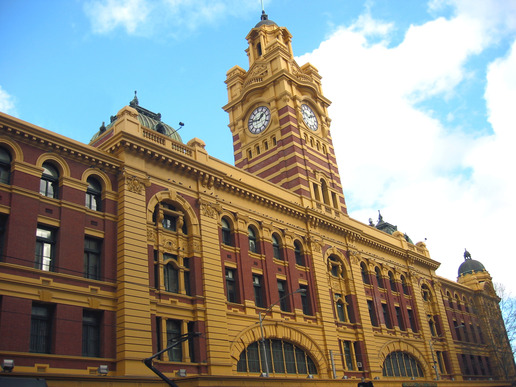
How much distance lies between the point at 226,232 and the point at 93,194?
34.1 feet

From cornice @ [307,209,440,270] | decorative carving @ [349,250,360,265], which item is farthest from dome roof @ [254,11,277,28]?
decorative carving @ [349,250,360,265]

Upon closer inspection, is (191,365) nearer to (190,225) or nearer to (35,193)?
(190,225)

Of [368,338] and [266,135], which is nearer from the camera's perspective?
[368,338]

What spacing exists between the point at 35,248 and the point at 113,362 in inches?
270

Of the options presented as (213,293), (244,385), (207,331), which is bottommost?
(244,385)

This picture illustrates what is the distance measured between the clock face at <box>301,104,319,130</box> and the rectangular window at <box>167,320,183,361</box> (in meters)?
28.2

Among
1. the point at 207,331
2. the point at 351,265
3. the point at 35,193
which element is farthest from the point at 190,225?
the point at 351,265

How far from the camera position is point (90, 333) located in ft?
88.6

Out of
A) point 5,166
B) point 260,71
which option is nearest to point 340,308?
point 260,71

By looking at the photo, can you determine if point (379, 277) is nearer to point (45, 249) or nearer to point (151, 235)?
point (151, 235)

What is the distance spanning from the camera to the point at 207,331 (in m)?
31.6

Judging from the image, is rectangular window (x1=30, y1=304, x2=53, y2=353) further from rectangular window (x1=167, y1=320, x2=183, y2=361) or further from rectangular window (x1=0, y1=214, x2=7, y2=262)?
rectangular window (x1=167, y1=320, x2=183, y2=361)

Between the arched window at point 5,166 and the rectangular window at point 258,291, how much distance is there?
59.0 feet

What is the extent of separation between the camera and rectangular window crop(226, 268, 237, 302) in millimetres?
35403
